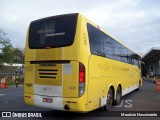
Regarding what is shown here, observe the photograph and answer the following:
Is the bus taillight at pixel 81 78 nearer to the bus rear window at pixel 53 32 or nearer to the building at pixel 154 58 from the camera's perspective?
the bus rear window at pixel 53 32

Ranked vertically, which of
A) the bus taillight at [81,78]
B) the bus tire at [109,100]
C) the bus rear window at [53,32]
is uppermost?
the bus rear window at [53,32]

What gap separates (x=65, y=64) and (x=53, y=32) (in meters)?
1.30

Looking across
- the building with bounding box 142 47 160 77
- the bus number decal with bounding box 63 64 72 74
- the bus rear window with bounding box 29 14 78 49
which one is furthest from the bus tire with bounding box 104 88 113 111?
the building with bounding box 142 47 160 77

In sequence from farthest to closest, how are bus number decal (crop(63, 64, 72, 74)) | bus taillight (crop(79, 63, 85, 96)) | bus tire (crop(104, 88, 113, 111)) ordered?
bus tire (crop(104, 88, 113, 111))
bus number decal (crop(63, 64, 72, 74))
bus taillight (crop(79, 63, 85, 96))

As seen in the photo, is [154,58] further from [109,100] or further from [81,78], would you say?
[81,78]

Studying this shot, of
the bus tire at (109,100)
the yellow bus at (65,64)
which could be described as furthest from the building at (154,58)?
the yellow bus at (65,64)

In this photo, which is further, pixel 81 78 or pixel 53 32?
pixel 53 32

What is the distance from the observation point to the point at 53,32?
9719 millimetres

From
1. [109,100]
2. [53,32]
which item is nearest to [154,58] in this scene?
[109,100]

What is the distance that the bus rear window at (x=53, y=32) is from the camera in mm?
9345

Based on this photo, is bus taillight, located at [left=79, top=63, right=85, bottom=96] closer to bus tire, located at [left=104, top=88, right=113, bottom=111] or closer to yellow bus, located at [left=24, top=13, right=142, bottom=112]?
yellow bus, located at [left=24, top=13, right=142, bottom=112]

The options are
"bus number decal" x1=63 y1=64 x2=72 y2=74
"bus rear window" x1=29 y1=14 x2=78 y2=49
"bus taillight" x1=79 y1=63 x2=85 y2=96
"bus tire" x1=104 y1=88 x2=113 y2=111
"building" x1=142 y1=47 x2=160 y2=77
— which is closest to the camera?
"bus taillight" x1=79 y1=63 x2=85 y2=96

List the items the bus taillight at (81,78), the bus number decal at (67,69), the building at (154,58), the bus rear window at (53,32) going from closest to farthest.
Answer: the bus taillight at (81,78) < the bus number decal at (67,69) < the bus rear window at (53,32) < the building at (154,58)

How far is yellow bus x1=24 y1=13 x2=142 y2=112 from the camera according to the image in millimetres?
8953
